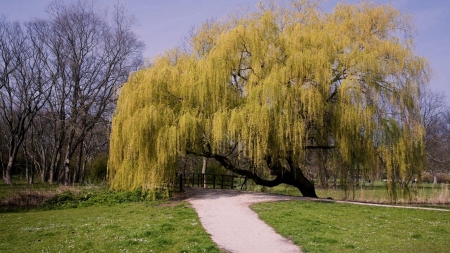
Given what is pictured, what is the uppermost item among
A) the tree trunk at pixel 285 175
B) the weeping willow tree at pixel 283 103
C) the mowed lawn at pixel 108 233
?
the weeping willow tree at pixel 283 103

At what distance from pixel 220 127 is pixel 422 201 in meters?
13.3

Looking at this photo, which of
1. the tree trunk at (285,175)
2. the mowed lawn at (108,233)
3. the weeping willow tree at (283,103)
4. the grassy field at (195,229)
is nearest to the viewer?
the mowed lawn at (108,233)

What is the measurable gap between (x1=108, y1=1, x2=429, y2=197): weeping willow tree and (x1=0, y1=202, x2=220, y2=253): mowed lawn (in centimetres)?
379

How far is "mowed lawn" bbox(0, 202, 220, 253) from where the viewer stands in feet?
25.7

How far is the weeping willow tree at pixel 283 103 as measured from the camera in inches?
618

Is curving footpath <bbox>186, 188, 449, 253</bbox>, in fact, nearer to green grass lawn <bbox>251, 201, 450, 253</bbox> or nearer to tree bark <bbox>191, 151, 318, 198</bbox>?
green grass lawn <bbox>251, 201, 450, 253</bbox>

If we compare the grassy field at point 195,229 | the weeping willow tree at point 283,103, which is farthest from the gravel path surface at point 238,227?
the weeping willow tree at point 283,103

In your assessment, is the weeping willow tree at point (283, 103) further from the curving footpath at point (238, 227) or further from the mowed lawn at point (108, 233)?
the mowed lawn at point (108, 233)

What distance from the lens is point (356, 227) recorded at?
33.8 ft

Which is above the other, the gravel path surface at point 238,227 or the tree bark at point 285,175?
the tree bark at point 285,175

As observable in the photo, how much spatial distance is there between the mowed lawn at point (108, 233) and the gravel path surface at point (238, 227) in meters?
0.40

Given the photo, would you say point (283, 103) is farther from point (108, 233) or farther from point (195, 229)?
point (108, 233)

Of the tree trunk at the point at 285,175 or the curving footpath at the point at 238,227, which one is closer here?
the curving footpath at the point at 238,227

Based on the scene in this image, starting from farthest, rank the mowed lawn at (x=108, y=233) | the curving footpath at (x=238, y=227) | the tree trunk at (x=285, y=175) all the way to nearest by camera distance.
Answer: the tree trunk at (x=285, y=175) → the curving footpath at (x=238, y=227) → the mowed lawn at (x=108, y=233)
